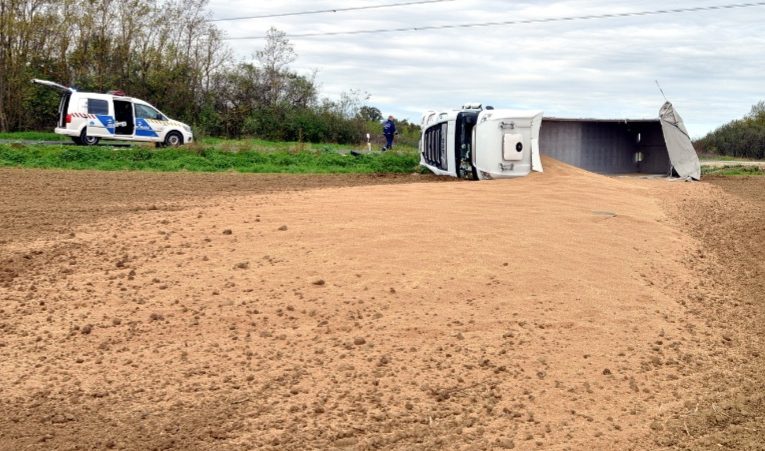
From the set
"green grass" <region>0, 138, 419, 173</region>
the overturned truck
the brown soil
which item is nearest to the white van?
"green grass" <region>0, 138, 419, 173</region>

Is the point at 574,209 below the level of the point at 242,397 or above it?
above

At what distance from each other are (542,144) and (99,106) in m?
15.1

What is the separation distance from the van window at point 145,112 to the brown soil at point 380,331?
1855 centimetres

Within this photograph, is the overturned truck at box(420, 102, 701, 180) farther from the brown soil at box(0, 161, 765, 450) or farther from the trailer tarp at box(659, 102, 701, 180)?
the brown soil at box(0, 161, 765, 450)

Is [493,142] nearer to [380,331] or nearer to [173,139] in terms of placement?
[380,331]

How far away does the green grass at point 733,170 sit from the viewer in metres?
28.1

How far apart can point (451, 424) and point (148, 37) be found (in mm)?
39788

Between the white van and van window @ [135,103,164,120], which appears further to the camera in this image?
van window @ [135,103,164,120]

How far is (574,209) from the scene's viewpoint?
42.8 feet

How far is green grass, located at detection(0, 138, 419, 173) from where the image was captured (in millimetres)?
24094

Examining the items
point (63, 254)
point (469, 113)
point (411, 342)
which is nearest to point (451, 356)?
point (411, 342)

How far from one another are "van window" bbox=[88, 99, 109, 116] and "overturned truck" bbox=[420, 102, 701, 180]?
10.9 m

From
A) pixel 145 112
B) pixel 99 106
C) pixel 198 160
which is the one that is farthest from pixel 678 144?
pixel 99 106

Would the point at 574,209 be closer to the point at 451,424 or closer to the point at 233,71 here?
the point at 451,424
